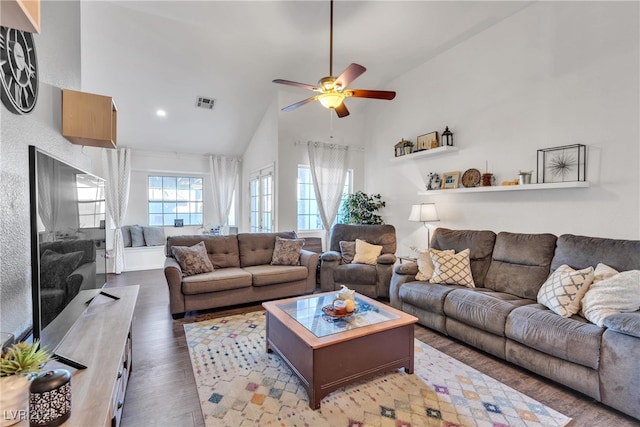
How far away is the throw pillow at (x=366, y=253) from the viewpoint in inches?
170

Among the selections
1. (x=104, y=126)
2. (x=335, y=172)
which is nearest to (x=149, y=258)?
(x=335, y=172)

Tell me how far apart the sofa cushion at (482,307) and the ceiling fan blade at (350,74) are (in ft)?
7.12

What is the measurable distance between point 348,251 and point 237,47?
3.35m

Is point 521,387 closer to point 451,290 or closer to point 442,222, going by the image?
point 451,290

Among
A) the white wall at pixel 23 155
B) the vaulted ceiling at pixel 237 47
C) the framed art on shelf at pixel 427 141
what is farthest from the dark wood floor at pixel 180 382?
the vaulted ceiling at pixel 237 47

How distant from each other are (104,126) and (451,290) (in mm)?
3257

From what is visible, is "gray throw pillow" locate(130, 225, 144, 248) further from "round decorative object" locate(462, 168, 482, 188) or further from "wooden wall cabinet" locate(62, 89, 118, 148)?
"round decorative object" locate(462, 168, 482, 188)

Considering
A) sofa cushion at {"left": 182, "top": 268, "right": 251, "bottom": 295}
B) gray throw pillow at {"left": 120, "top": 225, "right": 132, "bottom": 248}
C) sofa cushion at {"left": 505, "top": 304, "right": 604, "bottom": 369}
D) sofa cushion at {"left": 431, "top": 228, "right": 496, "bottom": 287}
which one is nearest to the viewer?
sofa cushion at {"left": 505, "top": 304, "right": 604, "bottom": 369}

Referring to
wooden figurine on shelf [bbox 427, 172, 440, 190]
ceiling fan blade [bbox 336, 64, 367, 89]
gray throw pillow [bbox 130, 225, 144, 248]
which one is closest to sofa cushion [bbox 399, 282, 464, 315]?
wooden figurine on shelf [bbox 427, 172, 440, 190]

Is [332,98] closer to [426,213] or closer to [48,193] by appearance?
[48,193]

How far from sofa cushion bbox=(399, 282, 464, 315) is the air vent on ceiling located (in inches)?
172

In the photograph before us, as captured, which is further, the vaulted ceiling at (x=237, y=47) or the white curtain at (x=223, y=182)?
the white curtain at (x=223, y=182)

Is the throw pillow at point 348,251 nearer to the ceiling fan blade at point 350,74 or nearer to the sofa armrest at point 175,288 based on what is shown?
the sofa armrest at point 175,288

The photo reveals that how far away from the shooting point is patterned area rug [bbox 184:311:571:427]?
1824mm
